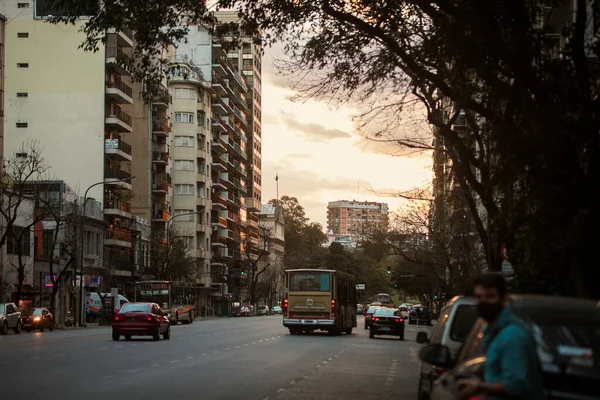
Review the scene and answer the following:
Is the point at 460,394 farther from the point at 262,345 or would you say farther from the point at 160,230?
the point at 160,230

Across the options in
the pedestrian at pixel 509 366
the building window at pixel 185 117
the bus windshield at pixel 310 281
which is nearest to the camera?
the pedestrian at pixel 509 366

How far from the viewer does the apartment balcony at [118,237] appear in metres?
81.8

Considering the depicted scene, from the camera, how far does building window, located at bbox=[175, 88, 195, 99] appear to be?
11369 cm

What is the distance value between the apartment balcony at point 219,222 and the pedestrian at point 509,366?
118 m

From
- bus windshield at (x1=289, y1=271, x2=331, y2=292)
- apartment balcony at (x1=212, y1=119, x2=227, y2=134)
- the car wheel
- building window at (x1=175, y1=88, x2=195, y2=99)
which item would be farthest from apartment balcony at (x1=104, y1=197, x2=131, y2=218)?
apartment balcony at (x1=212, y1=119, x2=227, y2=134)

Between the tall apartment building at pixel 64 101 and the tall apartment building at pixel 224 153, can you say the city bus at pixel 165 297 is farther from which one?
the tall apartment building at pixel 224 153

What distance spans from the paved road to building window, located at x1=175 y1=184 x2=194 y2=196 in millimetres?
79253

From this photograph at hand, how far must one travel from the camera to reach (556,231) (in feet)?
47.6

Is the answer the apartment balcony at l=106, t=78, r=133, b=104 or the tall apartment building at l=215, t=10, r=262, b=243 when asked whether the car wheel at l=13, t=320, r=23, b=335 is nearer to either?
the apartment balcony at l=106, t=78, r=133, b=104

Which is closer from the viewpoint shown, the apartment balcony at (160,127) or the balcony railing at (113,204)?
the balcony railing at (113,204)

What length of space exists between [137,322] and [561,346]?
34019mm

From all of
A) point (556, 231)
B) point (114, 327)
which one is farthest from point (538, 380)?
point (114, 327)

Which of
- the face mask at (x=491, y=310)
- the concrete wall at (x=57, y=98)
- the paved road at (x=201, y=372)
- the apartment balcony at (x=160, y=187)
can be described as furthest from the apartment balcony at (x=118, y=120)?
the face mask at (x=491, y=310)

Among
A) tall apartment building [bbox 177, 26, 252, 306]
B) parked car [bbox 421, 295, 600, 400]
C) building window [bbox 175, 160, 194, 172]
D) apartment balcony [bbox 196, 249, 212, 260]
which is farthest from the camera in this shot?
tall apartment building [bbox 177, 26, 252, 306]
